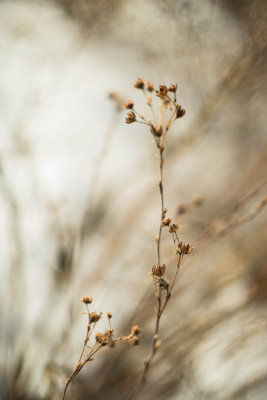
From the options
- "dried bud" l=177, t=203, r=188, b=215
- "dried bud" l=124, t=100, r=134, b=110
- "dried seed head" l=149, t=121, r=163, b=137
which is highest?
"dried bud" l=124, t=100, r=134, b=110

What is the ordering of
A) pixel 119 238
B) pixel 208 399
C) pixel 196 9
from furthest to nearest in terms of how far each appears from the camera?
pixel 119 238 → pixel 196 9 → pixel 208 399

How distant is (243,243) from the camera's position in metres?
1.61

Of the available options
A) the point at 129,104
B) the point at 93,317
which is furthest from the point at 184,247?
the point at 129,104

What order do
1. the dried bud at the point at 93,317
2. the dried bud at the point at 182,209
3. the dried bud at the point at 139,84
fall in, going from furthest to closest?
the dried bud at the point at 182,209 < the dried bud at the point at 139,84 < the dried bud at the point at 93,317

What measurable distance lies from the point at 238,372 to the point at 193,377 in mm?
177

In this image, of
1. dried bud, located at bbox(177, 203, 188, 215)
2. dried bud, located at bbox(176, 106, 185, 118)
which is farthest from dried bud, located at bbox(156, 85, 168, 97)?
dried bud, located at bbox(177, 203, 188, 215)

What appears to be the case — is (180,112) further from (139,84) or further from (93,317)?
(93,317)

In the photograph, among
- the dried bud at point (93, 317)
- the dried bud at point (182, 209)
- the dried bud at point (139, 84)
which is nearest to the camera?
the dried bud at point (93, 317)

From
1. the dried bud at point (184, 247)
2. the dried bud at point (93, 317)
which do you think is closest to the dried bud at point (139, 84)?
the dried bud at point (184, 247)

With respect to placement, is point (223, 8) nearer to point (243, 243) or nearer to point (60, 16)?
point (60, 16)

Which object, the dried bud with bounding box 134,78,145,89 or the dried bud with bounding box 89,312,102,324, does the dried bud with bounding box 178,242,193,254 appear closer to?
the dried bud with bounding box 89,312,102,324

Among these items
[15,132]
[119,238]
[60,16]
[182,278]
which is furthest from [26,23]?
[182,278]

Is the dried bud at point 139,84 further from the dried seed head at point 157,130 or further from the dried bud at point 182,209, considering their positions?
the dried bud at point 182,209

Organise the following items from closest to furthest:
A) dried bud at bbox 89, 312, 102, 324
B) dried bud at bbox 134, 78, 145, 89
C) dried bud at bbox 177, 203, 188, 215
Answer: dried bud at bbox 89, 312, 102, 324, dried bud at bbox 134, 78, 145, 89, dried bud at bbox 177, 203, 188, 215
